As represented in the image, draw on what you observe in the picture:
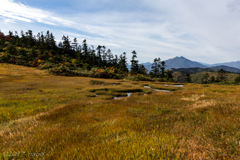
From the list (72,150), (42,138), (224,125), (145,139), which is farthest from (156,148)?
(42,138)

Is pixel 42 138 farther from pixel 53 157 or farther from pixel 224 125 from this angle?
pixel 224 125

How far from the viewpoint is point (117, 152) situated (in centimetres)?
334

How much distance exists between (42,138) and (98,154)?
291cm

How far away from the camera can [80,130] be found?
17.7 feet

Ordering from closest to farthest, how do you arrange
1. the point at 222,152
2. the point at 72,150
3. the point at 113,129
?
1. the point at 222,152
2. the point at 72,150
3. the point at 113,129

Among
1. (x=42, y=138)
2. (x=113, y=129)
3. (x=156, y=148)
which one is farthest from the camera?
(x=113, y=129)

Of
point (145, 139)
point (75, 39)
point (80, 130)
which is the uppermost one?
point (75, 39)

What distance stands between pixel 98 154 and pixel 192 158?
8.56 ft

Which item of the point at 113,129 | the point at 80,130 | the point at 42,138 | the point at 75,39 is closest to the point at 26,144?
the point at 42,138

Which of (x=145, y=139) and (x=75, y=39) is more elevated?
(x=75, y=39)

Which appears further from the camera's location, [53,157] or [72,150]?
[72,150]

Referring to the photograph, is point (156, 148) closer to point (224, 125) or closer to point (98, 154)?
point (98, 154)

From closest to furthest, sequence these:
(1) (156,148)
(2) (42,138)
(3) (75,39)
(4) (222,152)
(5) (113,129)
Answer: (4) (222,152), (1) (156,148), (2) (42,138), (5) (113,129), (3) (75,39)

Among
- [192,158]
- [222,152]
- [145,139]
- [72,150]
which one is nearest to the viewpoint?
[192,158]
